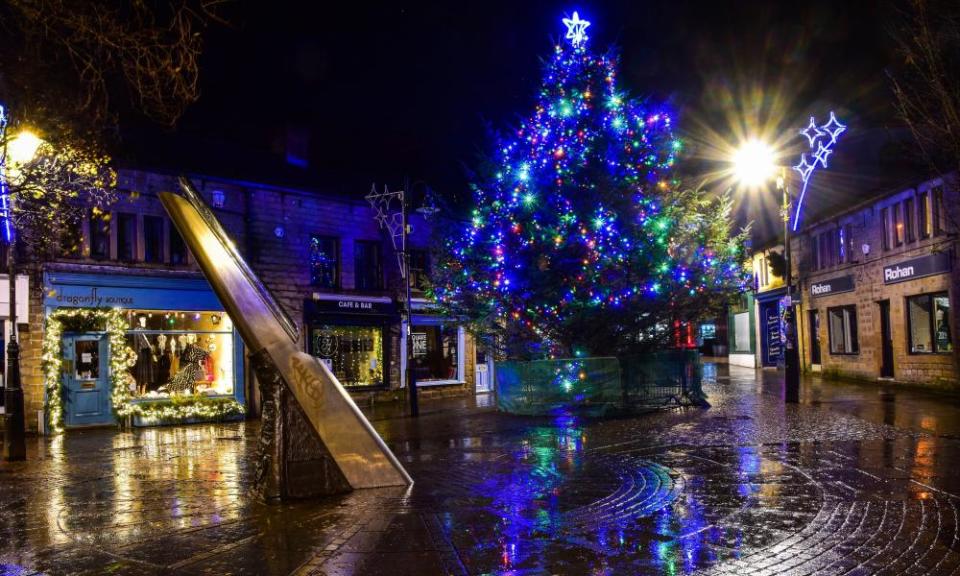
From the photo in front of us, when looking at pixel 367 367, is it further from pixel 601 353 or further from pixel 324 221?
pixel 601 353

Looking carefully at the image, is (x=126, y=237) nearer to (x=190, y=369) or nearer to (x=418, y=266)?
(x=190, y=369)

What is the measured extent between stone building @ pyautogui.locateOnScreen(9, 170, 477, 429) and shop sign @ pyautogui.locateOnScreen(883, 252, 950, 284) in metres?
14.9

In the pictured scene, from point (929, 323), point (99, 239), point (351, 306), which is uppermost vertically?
point (99, 239)

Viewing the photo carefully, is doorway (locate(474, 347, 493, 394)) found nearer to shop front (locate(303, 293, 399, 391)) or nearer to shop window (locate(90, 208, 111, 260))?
shop front (locate(303, 293, 399, 391))

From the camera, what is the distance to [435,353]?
88.4 ft

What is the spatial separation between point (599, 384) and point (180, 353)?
11.6 m

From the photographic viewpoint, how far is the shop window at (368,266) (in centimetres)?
2478

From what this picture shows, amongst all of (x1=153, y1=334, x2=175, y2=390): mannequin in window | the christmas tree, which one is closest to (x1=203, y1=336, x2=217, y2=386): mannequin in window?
(x1=153, y1=334, x2=175, y2=390): mannequin in window

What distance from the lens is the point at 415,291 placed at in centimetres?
2603

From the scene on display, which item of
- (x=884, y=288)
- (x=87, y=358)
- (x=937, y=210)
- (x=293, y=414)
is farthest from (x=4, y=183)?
(x=884, y=288)

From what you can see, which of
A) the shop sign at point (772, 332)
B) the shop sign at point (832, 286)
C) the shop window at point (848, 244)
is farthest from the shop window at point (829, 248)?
the shop sign at point (772, 332)

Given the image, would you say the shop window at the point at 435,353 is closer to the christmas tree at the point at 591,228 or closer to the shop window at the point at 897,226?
the christmas tree at the point at 591,228

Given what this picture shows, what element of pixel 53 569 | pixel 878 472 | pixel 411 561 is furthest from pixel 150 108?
pixel 878 472

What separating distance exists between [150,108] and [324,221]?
1579 cm
